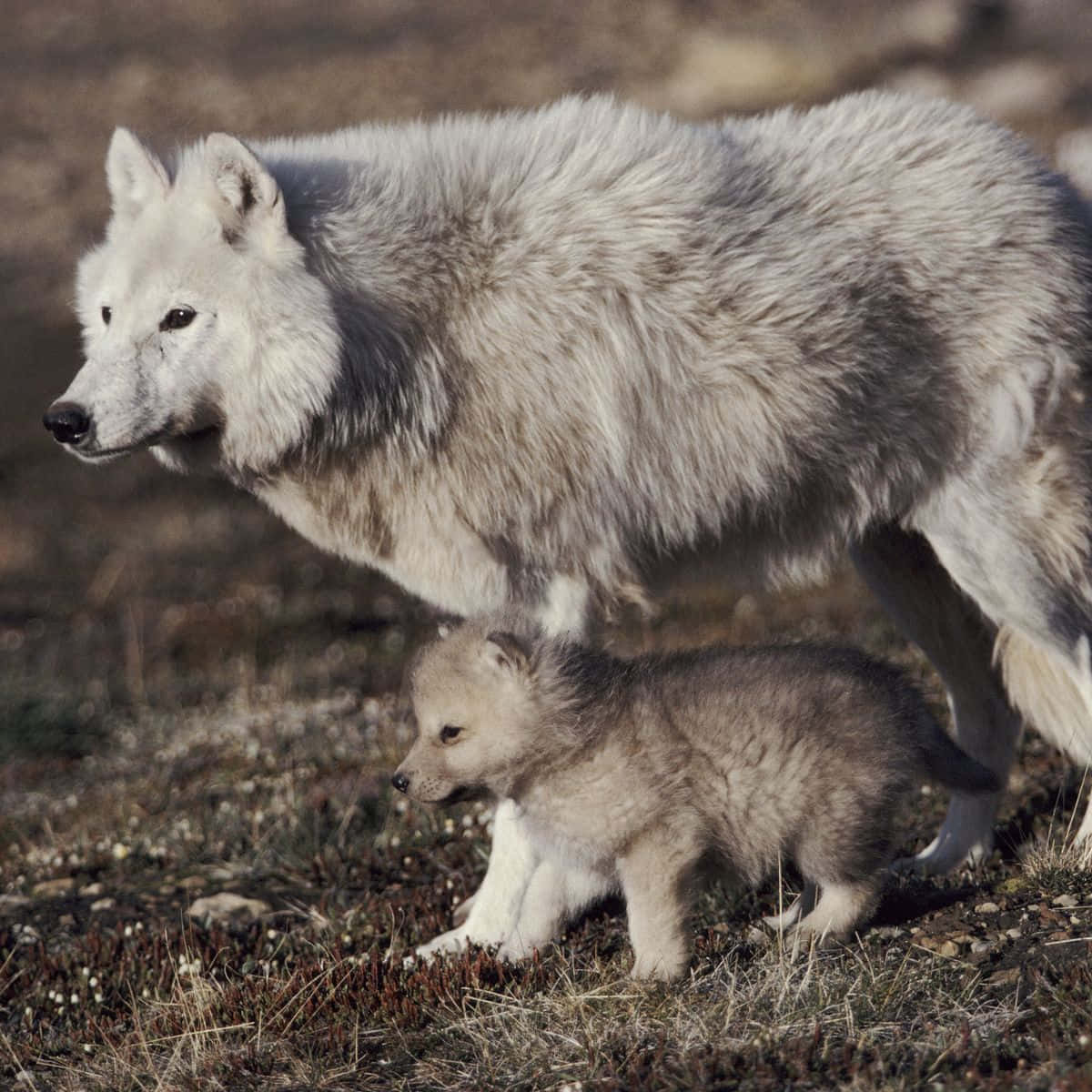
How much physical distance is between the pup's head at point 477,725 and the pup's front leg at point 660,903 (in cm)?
45

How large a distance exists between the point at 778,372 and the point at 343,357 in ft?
5.02

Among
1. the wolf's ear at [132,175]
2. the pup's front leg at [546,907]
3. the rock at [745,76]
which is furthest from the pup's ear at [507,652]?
the rock at [745,76]

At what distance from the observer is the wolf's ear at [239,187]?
520 cm

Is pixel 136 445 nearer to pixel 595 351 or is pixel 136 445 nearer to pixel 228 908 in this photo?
pixel 595 351

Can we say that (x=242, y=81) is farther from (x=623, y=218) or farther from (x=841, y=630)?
(x=623, y=218)

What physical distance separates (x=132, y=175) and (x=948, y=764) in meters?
3.59

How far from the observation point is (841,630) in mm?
10242

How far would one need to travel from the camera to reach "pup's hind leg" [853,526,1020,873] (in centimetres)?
622

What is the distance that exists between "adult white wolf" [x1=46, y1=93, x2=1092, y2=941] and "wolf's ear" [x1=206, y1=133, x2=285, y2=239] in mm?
13

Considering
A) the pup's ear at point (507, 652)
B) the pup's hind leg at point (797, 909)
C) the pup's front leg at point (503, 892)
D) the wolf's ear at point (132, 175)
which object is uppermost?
the wolf's ear at point (132, 175)

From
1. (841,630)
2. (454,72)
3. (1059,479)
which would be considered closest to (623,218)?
(1059,479)

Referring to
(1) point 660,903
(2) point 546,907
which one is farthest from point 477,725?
(2) point 546,907

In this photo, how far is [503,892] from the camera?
18.0 feet

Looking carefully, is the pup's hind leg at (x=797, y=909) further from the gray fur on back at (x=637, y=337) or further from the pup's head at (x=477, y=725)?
the gray fur on back at (x=637, y=337)
